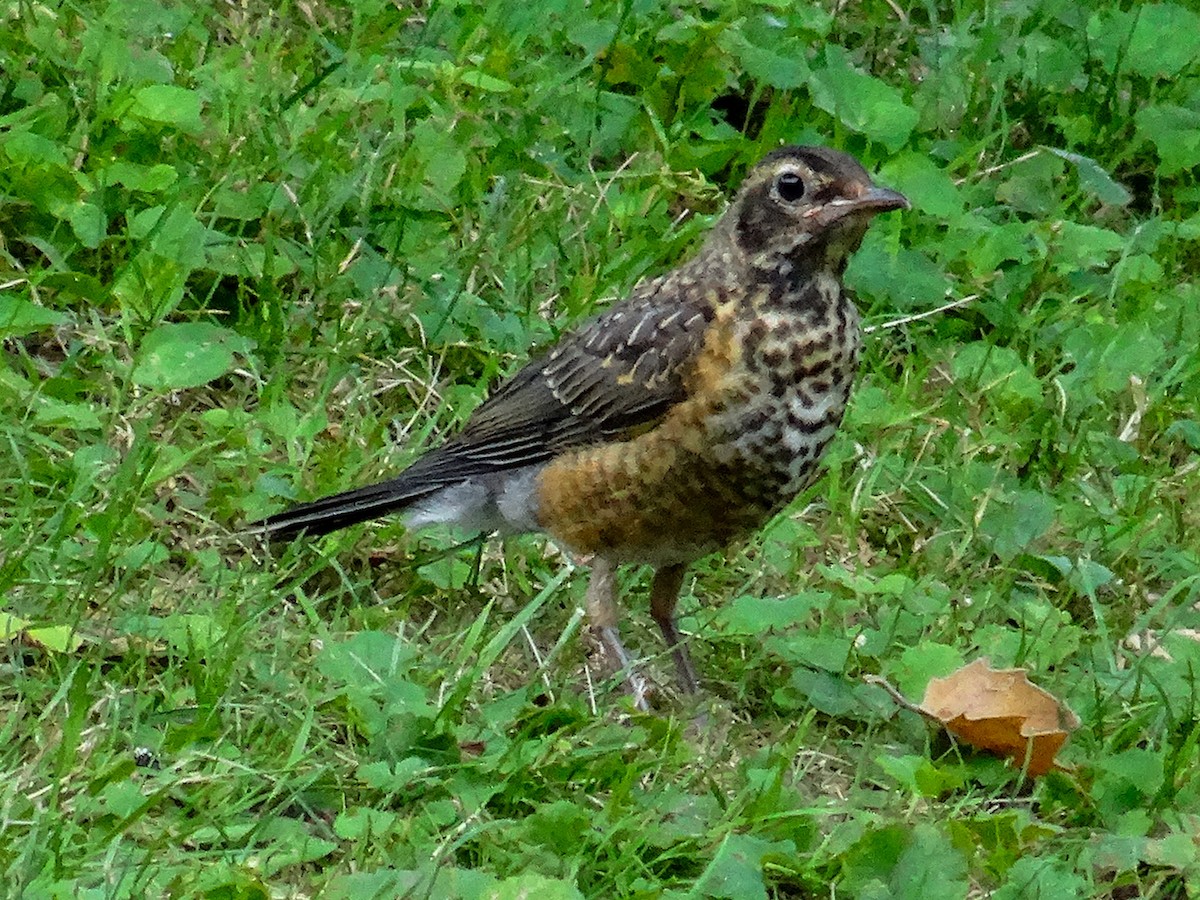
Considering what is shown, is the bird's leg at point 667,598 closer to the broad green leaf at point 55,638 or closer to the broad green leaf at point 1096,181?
the broad green leaf at point 55,638

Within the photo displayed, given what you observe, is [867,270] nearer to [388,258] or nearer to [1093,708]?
[388,258]

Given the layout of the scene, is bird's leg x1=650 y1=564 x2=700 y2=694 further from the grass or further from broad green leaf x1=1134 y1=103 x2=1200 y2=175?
broad green leaf x1=1134 y1=103 x2=1200 y2=175

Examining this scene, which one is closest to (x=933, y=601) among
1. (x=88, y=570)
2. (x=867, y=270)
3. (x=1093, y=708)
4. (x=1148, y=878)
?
(x=1093, y=708)

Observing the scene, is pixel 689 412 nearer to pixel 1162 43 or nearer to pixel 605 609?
pixel 605 609

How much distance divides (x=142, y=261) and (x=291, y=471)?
0.73 m

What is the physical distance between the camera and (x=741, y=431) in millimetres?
4199

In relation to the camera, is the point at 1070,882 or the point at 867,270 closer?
the point at 1070,882

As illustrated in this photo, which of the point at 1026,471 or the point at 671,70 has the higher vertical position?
the point at 671,70

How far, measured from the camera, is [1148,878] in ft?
12.9

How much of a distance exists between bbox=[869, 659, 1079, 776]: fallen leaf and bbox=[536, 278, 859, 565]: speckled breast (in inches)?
20.8

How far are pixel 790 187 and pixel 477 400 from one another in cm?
131

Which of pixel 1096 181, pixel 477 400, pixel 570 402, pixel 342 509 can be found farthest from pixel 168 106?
pixel 1096 181

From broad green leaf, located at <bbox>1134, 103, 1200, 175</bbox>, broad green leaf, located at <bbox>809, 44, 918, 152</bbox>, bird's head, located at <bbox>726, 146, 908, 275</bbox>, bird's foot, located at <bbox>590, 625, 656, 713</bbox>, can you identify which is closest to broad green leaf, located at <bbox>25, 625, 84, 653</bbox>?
bird's foot, located at <bbox>590, 625, 656, 713</bbox>

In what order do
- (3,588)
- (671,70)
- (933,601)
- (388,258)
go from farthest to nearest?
1. (671,70)
2. (388,258)
3. (933,601)
4. (3,588)
